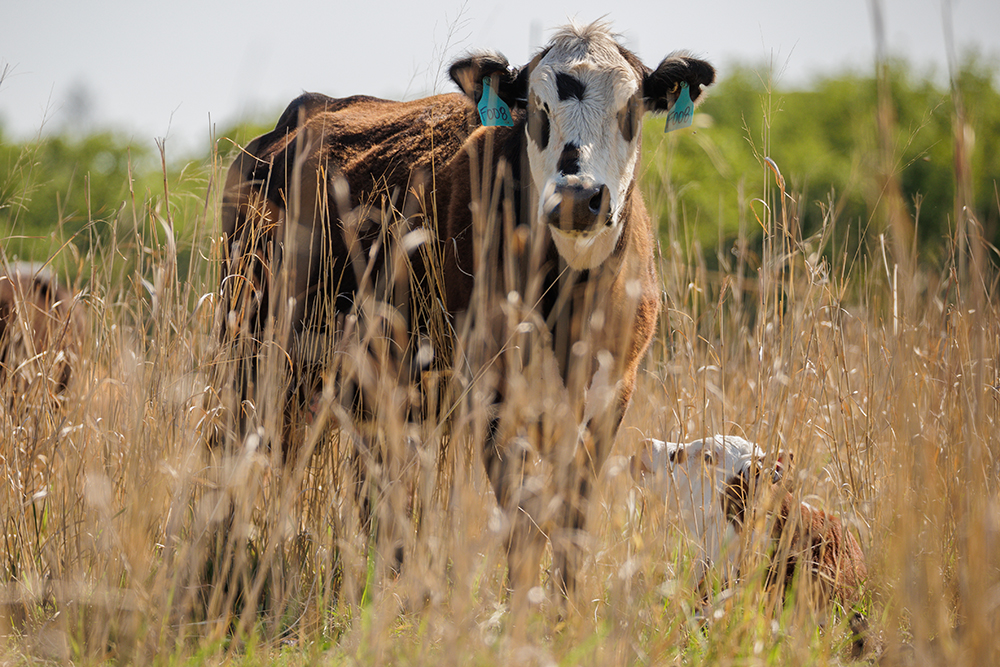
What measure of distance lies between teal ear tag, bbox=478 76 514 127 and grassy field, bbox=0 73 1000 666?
106cm

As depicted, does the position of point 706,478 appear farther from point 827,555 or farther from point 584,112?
point 584,112

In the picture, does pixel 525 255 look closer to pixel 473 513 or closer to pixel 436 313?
pixel 436 313

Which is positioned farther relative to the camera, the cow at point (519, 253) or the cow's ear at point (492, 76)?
the cow's ear at point (492, 76)

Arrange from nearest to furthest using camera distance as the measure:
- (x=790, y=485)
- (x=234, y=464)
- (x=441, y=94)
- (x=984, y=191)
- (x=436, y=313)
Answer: (x=234, y=464)
(x=790, y=485)
(x=436, y=313)
(x=441, y=94)
(x=984, y=191)

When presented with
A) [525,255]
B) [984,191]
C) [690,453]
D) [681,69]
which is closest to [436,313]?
[525,255]

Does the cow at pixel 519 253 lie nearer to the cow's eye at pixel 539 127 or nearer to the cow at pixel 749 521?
the cow's eye at pixel 539 127

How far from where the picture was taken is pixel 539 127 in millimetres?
2836

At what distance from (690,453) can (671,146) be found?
1.37 m

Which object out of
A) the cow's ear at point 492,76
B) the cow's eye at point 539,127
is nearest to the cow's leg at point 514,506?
the cow's eye at point 539,127

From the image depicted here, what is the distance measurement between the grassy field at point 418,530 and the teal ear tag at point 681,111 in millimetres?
542

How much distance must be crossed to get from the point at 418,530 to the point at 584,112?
1.73 m

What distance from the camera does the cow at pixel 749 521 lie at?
2.37 meters

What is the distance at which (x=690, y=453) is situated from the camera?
9.75 ft

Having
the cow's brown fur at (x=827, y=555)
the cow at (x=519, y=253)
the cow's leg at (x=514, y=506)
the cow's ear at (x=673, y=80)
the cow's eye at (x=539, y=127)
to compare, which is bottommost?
the cow's brown fur at (x=827, y=555)
